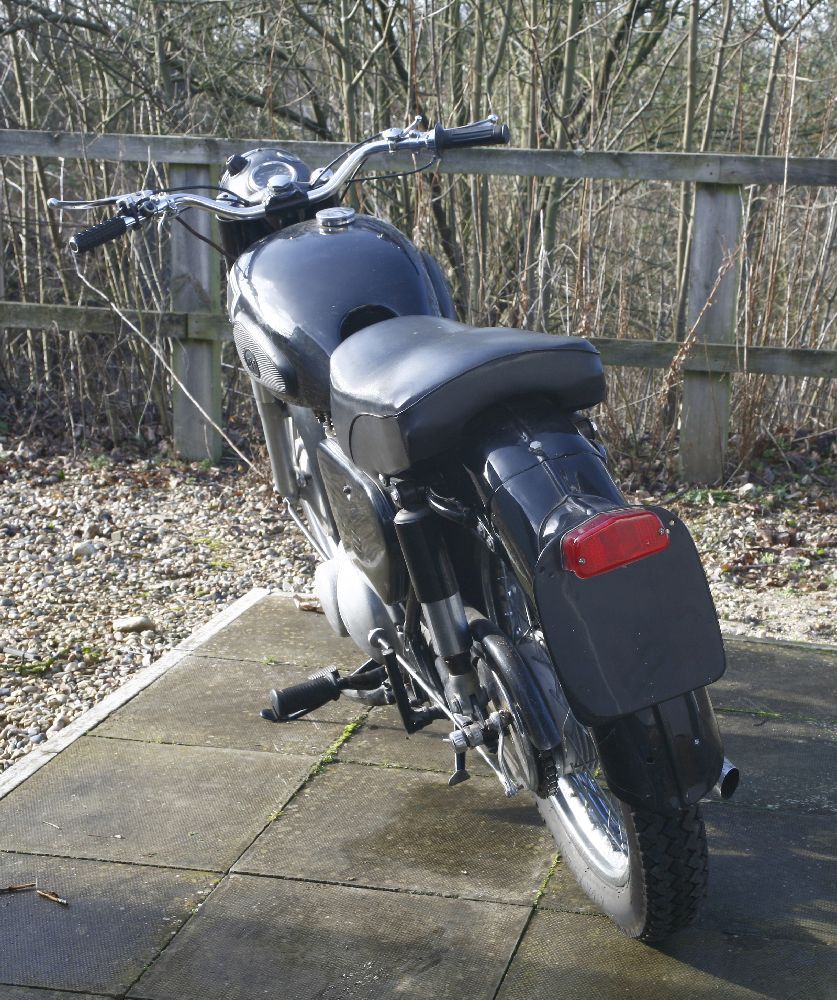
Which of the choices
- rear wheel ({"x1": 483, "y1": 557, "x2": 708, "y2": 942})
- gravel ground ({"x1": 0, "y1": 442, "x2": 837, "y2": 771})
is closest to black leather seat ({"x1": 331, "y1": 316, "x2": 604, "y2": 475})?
rear wheel ({"x1": 483, "y1": 557, "x2": 708, "y2": 942})

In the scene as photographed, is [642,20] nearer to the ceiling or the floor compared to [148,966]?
nearer to the ceiling

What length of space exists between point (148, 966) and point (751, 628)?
103 inches

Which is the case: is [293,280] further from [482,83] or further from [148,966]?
[482,83]

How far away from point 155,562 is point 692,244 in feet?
8.92

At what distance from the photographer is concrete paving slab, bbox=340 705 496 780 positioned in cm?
306

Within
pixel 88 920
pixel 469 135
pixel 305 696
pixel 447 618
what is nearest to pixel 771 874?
pixel 447 618

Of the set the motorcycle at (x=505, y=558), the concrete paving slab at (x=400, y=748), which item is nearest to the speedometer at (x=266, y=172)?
the motorcycle at (x=505, y=558)

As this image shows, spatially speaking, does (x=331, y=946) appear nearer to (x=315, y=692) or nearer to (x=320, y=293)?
(x=315, y=692)

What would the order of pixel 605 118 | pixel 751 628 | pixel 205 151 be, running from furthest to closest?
pixel 605 118
pixel 205 151
pixel 751 628

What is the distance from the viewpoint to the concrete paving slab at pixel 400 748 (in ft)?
10.0

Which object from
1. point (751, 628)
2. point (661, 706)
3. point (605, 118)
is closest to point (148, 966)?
point (661, 706)

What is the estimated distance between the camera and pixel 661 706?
6.55 feet

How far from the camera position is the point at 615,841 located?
2379mm

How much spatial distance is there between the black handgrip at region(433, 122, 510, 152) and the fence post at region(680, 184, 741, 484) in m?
2.54
